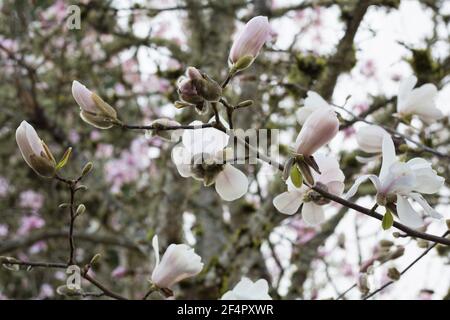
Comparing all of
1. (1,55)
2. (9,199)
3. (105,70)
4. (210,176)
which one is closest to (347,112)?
(210,176)

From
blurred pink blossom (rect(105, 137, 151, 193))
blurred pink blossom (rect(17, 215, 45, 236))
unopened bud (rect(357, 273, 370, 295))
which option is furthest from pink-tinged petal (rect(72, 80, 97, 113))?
blurred pink blossom (rect(17, 215, 45, 236))

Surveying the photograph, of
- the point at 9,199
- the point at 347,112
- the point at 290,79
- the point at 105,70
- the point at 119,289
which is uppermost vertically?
the point at 105,70

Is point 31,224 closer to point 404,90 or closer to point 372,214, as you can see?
point 404,90

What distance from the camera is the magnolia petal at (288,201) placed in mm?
886

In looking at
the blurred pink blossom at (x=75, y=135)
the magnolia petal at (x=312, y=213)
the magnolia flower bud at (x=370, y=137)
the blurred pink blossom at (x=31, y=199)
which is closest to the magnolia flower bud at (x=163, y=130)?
the magnolia petal at (x=312, y=213)

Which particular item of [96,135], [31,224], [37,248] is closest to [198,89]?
[96,135]

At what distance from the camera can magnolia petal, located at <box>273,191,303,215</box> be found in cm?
89

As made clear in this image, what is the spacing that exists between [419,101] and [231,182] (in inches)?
19.0

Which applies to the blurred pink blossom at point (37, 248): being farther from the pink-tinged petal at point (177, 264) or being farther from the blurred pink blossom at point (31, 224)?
the pink-tinged petal at point (177, 264)

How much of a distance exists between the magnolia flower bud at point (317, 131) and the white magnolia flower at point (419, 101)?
418 mm

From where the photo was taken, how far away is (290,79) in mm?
1709

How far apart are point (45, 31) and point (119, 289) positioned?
1.39 metres

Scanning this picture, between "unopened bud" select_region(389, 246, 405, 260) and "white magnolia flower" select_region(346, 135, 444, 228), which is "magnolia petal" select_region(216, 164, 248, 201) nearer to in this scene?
Result: "white magnolia flower" select_region(346, 135, 444, 228)
